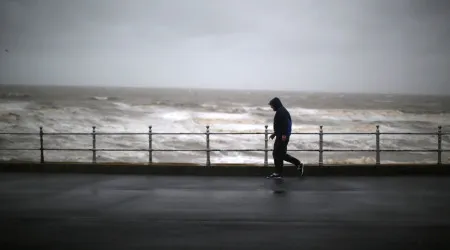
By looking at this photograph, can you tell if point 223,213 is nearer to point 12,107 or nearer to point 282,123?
point 282,123

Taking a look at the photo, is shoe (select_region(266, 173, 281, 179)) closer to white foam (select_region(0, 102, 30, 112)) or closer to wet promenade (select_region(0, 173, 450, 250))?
wet promenade (select_region(0, 173, 450, 250))

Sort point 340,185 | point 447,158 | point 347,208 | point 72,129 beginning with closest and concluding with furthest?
point 347,208 → point 340,185 → point 447,158 → point 72,129

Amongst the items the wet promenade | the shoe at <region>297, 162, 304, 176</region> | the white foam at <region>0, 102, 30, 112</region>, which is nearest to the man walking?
the shoe at <region>297, 162, 304, 176</region>

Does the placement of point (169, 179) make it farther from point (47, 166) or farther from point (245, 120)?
point (245, 120)

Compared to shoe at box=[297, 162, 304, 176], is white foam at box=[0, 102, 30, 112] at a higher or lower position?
higher

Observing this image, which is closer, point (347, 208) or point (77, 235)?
point (77, 235)

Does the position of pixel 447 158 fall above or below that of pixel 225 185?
below

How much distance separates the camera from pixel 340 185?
9539 mm

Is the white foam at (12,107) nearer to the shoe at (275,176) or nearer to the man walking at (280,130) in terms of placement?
the shoe at (275,176)

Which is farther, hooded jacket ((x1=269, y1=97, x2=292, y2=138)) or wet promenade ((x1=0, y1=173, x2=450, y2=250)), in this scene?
hooded jacket ((x1=269, y1=97, x2=292, y2=138))

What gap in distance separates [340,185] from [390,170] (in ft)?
6.74

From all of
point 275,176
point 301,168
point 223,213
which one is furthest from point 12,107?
point 223,213

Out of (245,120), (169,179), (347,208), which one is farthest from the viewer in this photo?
(245,120)

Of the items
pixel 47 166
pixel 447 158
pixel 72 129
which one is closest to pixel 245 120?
pixel 72 129
